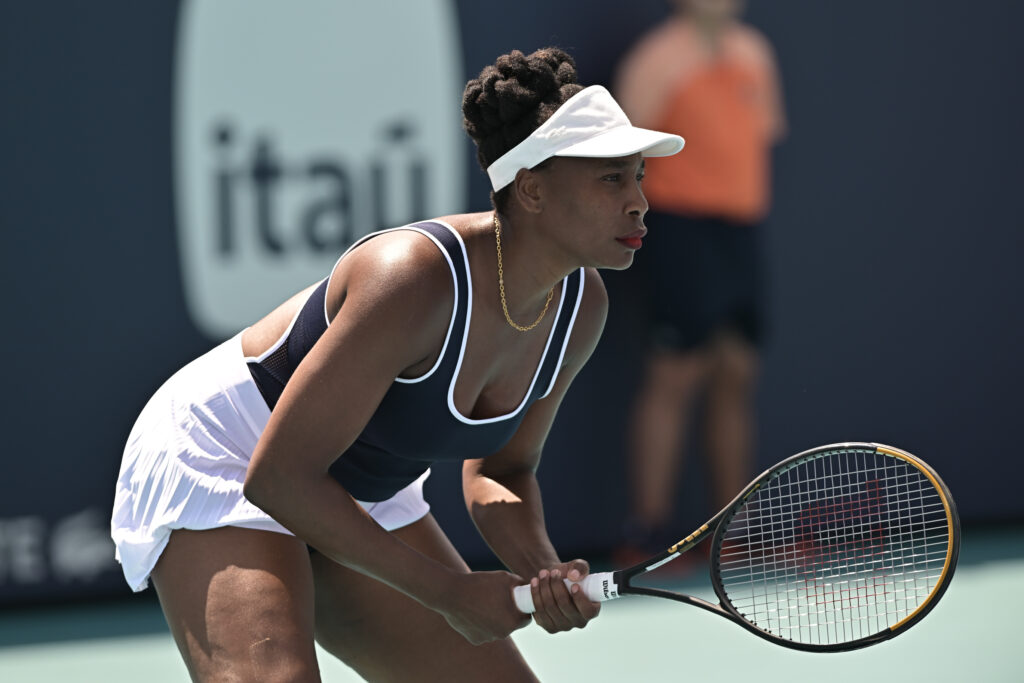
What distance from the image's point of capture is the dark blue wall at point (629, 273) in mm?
4227

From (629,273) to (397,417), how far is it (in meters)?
2.55

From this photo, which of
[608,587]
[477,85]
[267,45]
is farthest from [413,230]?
[267,45]

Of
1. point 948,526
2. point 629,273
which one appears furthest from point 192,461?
point 629,273

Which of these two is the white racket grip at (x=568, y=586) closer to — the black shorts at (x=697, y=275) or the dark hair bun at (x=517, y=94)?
the dark hair bun at (x=517, y=94)

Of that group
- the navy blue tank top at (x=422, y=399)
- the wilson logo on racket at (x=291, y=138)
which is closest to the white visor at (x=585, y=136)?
the navy blue tank top at (x=422, y=399)

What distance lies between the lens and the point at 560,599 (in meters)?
2.15

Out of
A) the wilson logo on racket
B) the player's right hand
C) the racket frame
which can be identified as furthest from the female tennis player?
the wilson logo on racket

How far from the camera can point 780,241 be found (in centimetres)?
489

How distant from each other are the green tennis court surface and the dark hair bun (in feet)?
6.28

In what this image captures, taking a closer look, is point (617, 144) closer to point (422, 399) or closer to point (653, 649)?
point (422, 399)

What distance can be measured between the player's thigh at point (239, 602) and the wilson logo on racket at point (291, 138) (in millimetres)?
2104

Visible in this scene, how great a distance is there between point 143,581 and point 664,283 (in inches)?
103

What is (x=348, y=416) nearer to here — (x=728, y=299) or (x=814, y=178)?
(x=728, y=299)

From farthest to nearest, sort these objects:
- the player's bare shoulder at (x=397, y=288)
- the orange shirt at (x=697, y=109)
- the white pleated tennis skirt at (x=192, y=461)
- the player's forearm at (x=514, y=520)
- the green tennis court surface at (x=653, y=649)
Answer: the orange shirt at (x=697, y=109) → the green tennis court surface at (x=653, y=649) → the player's forearm at (x=514, y=520) → the white pleated tennis skirt at (x=192, y=461) → the player's bare shoulder at (x=397, y=288)
